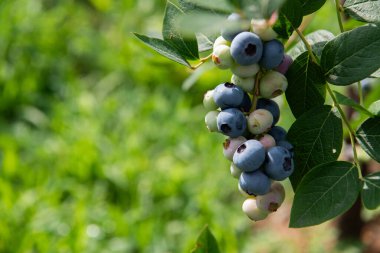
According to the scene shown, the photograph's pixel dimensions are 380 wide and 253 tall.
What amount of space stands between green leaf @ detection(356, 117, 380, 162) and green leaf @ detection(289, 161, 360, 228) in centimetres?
5

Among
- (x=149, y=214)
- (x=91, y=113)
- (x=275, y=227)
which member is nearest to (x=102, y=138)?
(x=91, y=113)

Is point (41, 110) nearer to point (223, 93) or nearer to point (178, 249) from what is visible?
point (178, 249)

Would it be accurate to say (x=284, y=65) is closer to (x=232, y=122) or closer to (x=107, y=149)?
(x=232, y=122)

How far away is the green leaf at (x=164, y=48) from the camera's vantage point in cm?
63

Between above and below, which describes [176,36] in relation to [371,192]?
above

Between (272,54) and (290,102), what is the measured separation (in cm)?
9

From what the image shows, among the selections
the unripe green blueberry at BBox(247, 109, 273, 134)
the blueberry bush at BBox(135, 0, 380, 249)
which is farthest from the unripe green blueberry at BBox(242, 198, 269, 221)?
the unripe green blueberry at BBox(247, 109, 273, 134)

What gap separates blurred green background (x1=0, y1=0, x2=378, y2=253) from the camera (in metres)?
1.91

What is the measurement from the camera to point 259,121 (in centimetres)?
56

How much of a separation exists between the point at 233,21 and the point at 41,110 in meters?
2.15

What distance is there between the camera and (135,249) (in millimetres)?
1894

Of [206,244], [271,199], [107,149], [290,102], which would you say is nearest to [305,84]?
[290,102]

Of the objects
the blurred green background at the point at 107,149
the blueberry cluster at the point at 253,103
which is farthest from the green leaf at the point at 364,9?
the blurred green background at the point at 107,149

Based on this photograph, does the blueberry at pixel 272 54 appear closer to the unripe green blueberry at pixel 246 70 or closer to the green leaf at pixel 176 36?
the unripe green blueberry at pixel 246 70
